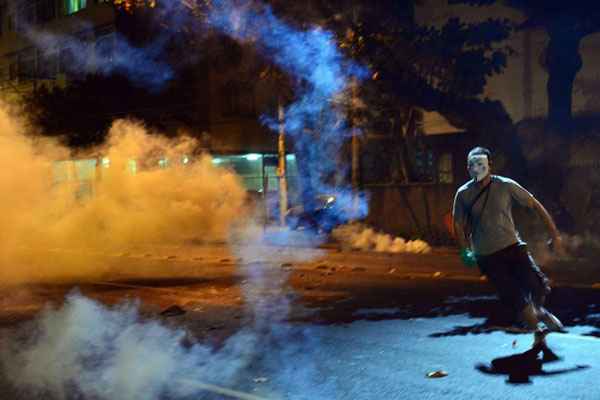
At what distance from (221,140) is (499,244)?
19.7 metres

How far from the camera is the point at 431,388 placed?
187 inches

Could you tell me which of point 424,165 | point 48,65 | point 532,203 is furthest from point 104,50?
point 532,203

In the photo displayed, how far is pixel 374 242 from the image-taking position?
49.8ft

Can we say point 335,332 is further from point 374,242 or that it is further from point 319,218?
point 319,218

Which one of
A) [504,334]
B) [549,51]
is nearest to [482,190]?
[504,334]

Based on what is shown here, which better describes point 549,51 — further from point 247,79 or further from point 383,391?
point 383,391

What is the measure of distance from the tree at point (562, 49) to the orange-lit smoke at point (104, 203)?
944 cm

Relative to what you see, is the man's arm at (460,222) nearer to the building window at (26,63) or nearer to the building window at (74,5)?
the building window at (74,5)

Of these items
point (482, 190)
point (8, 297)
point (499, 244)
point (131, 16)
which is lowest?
point (8, 297)

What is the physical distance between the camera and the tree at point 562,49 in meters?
13.5

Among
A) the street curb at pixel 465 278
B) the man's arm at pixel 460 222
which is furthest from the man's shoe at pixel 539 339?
the street curb at pixel 465 278

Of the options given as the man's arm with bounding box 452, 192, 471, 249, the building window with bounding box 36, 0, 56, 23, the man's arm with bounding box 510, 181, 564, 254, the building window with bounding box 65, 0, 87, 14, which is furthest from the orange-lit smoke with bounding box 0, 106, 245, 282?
the building window with bounding box 36, 0, 56, 23

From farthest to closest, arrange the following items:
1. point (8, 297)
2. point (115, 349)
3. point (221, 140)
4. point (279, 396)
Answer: point (221, 140) → point (8, 297) → point (115, 349) → point (279, 396)

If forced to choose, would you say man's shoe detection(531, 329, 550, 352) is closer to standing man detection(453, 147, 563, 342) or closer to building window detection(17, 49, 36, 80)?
standing man detection(453, 147, 563, 342)
